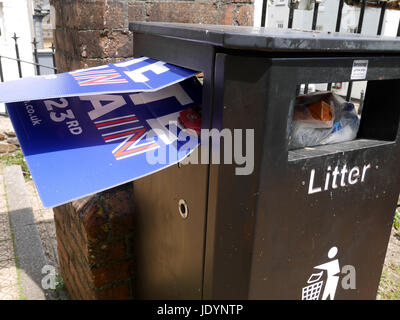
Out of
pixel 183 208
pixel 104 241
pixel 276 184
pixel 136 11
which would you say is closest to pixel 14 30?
pixel 136 11

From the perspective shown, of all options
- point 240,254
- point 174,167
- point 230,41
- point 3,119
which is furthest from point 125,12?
point 3,119

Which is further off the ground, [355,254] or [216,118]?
[216,118]

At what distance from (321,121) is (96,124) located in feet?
2.34

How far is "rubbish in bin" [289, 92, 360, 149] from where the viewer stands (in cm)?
119

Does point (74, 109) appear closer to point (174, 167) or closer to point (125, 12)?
point (174, 167)

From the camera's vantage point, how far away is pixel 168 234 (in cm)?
135

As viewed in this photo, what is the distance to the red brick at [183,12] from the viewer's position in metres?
1.67

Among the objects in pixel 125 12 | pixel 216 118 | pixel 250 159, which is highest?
pixel 125 12

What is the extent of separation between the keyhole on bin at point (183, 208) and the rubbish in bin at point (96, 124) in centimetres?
23

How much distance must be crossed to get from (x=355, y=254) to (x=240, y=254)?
505mm

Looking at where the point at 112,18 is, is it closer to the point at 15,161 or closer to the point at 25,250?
the point at 25,250

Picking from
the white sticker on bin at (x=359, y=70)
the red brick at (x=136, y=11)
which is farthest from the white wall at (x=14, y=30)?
the white sticker on bin at (x=359, y=70)

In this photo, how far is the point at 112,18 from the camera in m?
1.58
